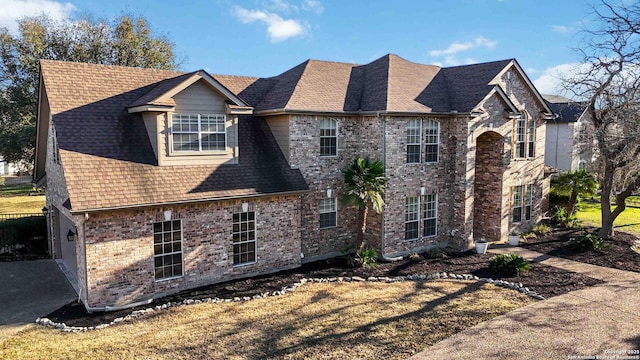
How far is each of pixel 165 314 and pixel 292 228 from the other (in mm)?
5881

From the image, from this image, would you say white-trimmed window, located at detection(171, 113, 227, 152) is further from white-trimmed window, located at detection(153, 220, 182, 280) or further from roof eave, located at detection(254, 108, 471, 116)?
white-trimmed window, located at detection(153, 220, 182, 280)

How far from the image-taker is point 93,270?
12352mm

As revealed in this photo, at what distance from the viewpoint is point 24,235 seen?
18.7 meters

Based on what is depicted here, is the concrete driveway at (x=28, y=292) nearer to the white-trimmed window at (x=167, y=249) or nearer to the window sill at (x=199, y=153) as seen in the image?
the white-trimmed window at (x=167, y=249)

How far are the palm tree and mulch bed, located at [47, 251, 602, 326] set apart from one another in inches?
85.2

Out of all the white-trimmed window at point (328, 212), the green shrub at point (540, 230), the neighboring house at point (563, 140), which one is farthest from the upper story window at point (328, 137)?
the neighboring house at point (563, 140)

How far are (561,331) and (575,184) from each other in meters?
15.7

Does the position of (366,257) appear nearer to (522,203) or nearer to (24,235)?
(522,203)

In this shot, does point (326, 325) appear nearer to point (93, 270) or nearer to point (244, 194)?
point (244, 194)

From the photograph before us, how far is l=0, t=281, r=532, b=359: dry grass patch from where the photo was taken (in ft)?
33.1

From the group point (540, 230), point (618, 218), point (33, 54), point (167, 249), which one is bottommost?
point (618, 218)

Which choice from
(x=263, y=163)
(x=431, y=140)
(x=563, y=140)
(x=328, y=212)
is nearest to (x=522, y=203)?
(x=431, y=140)

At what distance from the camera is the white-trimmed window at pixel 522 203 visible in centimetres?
2241

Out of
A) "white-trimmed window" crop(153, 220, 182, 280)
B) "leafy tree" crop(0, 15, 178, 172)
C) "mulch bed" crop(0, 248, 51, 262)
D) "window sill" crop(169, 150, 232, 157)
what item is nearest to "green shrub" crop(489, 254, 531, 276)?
"window sill" crop(169, 150, 232, 157)
